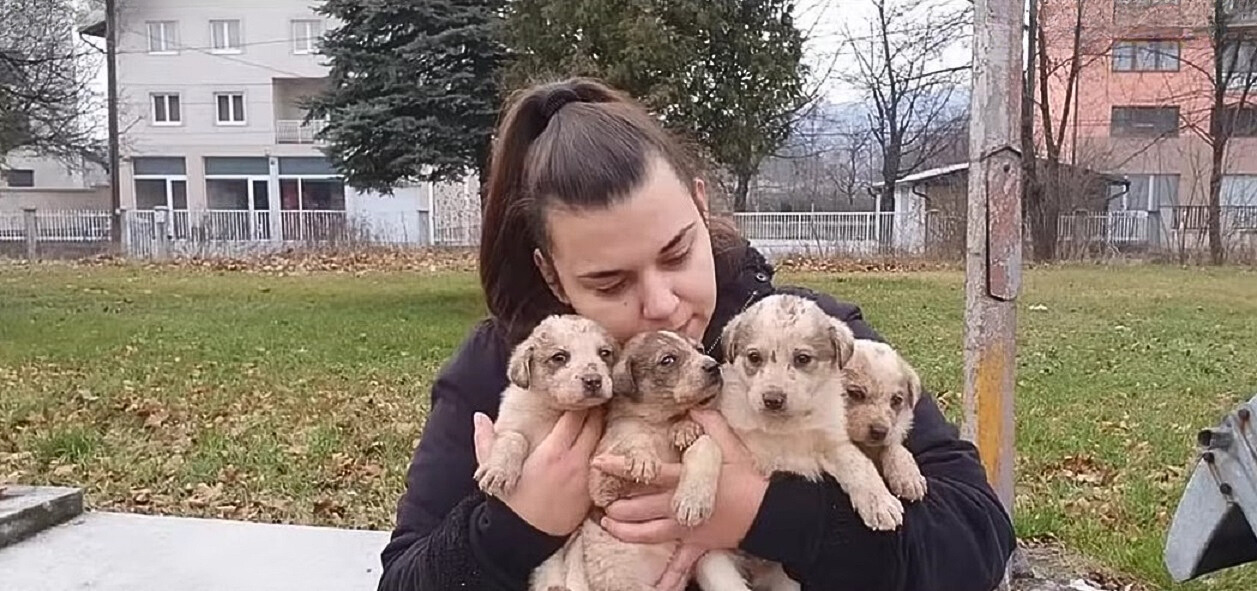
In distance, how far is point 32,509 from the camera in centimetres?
417

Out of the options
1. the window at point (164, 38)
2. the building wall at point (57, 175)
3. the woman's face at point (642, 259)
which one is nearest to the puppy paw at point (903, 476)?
the woman's face at point (642, 259)

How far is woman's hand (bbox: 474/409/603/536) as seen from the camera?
1.93 metres

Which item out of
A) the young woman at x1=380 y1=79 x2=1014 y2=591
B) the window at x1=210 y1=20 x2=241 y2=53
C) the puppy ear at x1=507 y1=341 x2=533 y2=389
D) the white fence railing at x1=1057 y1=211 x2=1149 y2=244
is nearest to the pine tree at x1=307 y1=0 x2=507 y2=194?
the young woman at x1=380 y1=79 x2=1014 y2=591

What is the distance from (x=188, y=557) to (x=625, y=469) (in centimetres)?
248

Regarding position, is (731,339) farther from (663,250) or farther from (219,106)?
(219,106)

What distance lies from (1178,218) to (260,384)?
2308 centimetres

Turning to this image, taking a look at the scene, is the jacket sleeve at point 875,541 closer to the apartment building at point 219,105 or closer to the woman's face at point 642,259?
the woman's face at point 642,259

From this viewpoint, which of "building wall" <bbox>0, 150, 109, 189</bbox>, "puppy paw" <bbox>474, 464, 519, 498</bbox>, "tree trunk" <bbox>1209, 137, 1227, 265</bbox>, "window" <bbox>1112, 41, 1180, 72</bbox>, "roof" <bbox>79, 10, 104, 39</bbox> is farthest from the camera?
"building wall" <bbox>0, 150, 109, 189</bbox>

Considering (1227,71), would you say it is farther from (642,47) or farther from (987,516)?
(987,516)

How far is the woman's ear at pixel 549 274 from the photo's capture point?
2211 mm

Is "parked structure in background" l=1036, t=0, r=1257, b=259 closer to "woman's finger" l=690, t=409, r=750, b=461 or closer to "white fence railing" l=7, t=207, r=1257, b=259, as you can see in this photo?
"white fence railing" l=7, t=207, r=1257, b=259

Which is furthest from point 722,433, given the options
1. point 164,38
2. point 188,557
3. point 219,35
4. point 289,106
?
point 164,38

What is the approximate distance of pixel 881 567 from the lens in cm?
188

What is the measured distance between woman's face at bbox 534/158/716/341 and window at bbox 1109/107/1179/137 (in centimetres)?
3358
